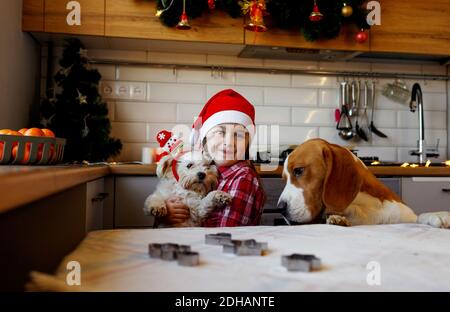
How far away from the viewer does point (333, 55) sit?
7.15ft

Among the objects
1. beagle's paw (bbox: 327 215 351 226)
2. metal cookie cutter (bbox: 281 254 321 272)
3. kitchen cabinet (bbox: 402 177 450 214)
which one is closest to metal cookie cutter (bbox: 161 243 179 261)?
metal cookie cutter (bbox: 281 254 321 272)

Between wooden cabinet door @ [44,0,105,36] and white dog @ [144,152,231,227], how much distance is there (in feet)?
3.12

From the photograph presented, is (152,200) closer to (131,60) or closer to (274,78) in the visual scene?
(131,60)

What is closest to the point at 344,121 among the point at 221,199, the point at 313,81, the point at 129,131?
the point at 313,81

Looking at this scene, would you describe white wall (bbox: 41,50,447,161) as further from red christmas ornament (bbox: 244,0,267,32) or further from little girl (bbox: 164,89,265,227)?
little girl (bbox: 164,89,265,227)

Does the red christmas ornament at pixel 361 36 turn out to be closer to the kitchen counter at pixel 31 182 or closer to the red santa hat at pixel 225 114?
the red santa hat at pixel 225 114

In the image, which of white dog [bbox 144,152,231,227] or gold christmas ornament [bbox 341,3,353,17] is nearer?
white dog [bbox 144,152,231,227]

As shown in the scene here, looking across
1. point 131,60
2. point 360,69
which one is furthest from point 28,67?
point 360,69

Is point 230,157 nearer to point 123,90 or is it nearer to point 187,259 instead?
point 187,259

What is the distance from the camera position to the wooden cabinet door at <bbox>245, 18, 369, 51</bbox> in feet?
6.45

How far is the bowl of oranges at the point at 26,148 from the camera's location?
38.9 inches

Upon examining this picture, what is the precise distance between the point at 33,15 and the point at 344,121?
1660 millimetres

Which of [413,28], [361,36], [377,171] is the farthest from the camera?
[413,28]

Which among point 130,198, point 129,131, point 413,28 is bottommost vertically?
point 130,198
